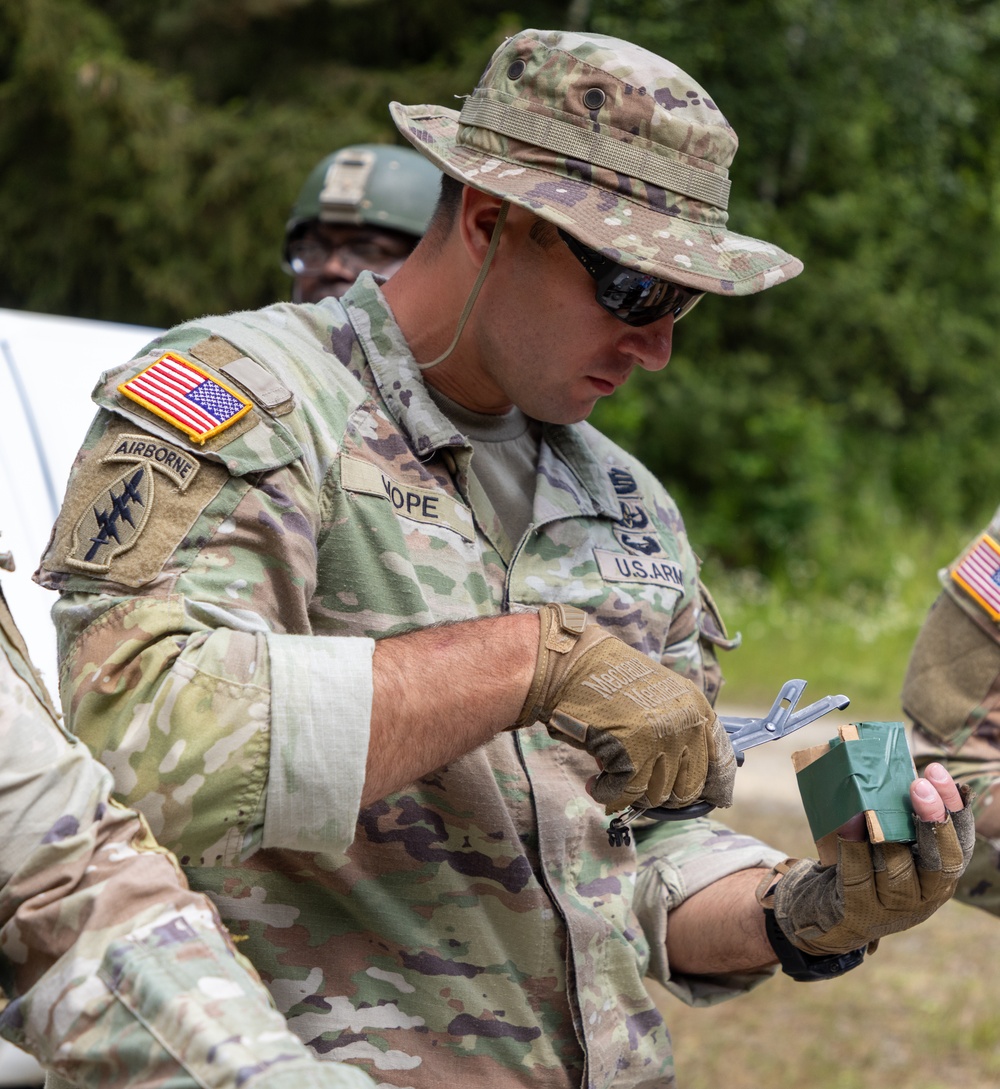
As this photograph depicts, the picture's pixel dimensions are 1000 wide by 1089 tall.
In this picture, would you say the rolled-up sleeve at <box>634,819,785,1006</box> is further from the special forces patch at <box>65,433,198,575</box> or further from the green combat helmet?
the green combat helmet

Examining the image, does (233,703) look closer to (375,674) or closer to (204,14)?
(375,674)

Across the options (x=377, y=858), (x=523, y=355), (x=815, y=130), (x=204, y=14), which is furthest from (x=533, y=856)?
(x=815, y=130)

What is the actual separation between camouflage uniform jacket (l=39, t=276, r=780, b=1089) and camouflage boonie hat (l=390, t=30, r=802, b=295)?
1.01ft

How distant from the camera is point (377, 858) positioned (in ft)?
6.20

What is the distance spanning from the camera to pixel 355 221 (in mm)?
4824

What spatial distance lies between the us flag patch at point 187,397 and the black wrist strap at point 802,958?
1.14 m

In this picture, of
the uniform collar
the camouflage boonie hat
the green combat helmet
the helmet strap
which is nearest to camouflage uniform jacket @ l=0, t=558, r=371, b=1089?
the uniform collar

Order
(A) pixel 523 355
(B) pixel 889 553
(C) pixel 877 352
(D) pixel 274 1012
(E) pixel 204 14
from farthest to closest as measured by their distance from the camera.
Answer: (C) pixel 877 352
(B) pixel 889 553
(E) pixel 204 14
(A) pixel 523 355
(D) pixel 274 1012

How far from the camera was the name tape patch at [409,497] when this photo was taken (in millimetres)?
1858

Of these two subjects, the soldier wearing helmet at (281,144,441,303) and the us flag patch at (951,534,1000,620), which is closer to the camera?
the us flag patch at (951,534,1000,620)

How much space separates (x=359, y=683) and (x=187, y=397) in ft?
1.39

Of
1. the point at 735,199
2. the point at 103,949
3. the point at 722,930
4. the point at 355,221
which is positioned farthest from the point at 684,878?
the point at 735,199

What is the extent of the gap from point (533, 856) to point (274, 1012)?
750 millimetres

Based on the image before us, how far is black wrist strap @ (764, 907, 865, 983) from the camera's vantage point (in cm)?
221
